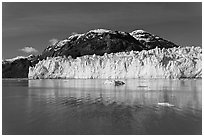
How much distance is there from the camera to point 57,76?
61688mm

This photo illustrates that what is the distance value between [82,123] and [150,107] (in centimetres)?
474

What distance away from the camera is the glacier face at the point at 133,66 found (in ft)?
151

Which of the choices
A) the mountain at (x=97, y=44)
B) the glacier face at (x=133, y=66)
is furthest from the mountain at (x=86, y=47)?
the glacier face at (x=133, y=66)

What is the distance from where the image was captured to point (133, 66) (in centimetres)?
5162

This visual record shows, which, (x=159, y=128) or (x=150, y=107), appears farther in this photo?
(x=150, y=107)

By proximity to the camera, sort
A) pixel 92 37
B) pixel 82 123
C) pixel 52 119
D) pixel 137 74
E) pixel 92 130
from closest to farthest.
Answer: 1. pixel 92 130
2. pixel 82 123
3. pixel 52 119
4. pixel 137 74
5. pixel 92 37

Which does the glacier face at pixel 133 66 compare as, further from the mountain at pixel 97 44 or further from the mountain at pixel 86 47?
the mountain at pixel 97 44

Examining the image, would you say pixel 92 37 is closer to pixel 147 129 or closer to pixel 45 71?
pixel 45 71

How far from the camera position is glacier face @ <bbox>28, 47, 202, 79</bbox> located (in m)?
45.9

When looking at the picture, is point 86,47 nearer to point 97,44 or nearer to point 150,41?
point 97,44

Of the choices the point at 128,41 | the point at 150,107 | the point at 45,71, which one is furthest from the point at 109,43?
the point at 150,107

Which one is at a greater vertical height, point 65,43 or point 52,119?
point 65,43

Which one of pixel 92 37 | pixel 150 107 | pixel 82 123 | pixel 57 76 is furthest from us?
pixel 92 37

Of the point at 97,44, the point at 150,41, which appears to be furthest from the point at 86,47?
the point at 150,41
